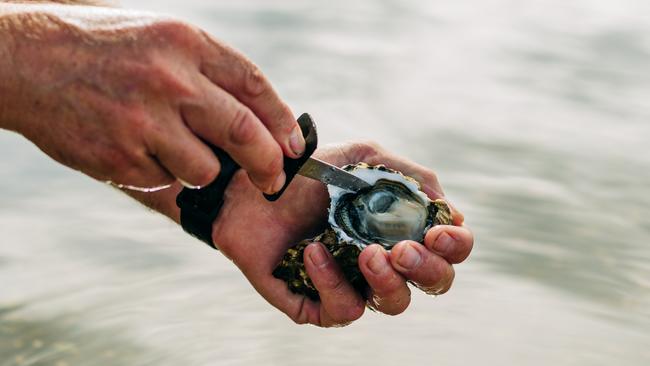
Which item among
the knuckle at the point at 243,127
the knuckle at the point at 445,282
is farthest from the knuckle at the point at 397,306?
the knuckle at the point at 243,127

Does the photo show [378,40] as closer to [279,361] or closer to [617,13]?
[617,13]

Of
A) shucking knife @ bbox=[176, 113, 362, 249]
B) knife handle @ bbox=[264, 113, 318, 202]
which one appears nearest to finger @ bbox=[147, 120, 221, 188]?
knife handle @ bbox=[264, 113, 318, 202]

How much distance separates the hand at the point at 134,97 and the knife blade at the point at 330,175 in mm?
344

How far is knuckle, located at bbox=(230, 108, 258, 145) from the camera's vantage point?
2449 mm

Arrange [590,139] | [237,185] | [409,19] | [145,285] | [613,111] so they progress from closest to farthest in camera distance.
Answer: [237,185] < [145,285] < [590,139] < [613,111] < [409,19]

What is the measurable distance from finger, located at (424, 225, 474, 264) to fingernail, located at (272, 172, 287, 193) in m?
0.59

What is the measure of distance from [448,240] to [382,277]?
23cm

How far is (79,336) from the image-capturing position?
3.79 m

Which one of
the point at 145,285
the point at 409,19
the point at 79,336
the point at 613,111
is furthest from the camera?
the point at 409,19

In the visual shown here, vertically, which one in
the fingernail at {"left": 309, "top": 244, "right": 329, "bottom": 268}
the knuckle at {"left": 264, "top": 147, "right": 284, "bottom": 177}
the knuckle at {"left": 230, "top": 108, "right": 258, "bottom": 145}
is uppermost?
the knuckle at {"left": 230, "top": 108, "right": 258, "bottom": 145}

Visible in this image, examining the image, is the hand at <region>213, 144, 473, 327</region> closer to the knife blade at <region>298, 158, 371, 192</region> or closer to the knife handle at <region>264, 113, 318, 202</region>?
the knife blade at <region>298, 158, 371, 192</region>

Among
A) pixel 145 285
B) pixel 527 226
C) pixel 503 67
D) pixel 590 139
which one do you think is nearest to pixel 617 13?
pixel 503 67

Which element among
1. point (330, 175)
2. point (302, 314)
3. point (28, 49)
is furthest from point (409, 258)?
point (28, 49)

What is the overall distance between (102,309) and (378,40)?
365 cm
